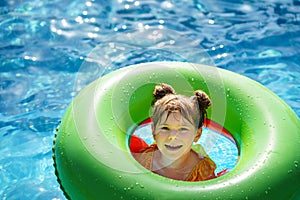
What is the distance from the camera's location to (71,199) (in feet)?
8.86

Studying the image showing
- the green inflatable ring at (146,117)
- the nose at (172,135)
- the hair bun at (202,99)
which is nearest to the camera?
the green inflatable ring at (146,117)

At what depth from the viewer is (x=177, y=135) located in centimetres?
277

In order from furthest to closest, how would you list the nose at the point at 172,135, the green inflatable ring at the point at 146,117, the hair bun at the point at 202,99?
the hair bun at the point at 202,99 → the nose at the point at 172,135 → the green inflatable ring at the point at 146,117

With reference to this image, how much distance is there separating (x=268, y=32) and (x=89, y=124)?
338 centimetres

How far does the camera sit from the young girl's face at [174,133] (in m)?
2.77

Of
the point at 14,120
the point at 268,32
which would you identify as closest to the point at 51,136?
the point at 14,120

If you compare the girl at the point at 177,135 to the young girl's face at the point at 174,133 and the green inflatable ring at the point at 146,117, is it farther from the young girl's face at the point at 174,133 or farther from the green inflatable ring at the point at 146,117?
the green inflatable ring at the point at 146,117

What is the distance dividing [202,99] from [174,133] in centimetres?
26

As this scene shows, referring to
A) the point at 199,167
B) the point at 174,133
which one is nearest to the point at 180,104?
the point at 174,133

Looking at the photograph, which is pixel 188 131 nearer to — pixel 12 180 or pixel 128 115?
pixel 128 115

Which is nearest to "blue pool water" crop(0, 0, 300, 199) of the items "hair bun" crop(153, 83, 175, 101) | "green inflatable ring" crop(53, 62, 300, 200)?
"green inflatable ring" crop(53, 62, 300, 200)

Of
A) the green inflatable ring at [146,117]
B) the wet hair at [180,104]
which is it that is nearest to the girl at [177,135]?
the wet hair at [180,104]

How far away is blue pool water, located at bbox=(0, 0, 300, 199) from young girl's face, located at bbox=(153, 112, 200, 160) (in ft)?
4.64

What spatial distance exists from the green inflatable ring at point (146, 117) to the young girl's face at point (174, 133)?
7.2 inches
